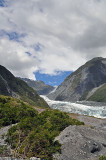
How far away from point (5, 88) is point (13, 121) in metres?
91.2

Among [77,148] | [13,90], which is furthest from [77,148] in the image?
[13,90]

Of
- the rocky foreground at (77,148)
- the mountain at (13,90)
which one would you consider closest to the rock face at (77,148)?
the rocky foreground at (77,148)

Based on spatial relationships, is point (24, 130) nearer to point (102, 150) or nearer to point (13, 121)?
point (13, 121)

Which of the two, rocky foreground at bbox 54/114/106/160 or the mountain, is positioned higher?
the mountain

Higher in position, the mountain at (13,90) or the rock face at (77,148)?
the mountain at (13,90)

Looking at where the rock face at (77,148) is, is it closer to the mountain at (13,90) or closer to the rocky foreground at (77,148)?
the rocky foreground at (77,148)

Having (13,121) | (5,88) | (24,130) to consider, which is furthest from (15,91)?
(24,130)

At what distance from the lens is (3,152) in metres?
12.7

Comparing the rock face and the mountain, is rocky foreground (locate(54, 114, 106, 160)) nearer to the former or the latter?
the rock face

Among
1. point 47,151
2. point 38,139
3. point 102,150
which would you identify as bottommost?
point 102,150

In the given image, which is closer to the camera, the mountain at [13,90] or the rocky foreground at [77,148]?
the rocky foreground at [77,148]

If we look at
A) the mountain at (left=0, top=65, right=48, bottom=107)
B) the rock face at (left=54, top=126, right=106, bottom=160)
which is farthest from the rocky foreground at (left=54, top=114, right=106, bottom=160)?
the mountain at (left=0, top=65, right=48, bottom=107)

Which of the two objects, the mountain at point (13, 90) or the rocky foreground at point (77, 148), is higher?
the mountain at point (13, 90)

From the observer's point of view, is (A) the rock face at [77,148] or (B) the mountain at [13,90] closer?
(A) the rock face at [77,148]
